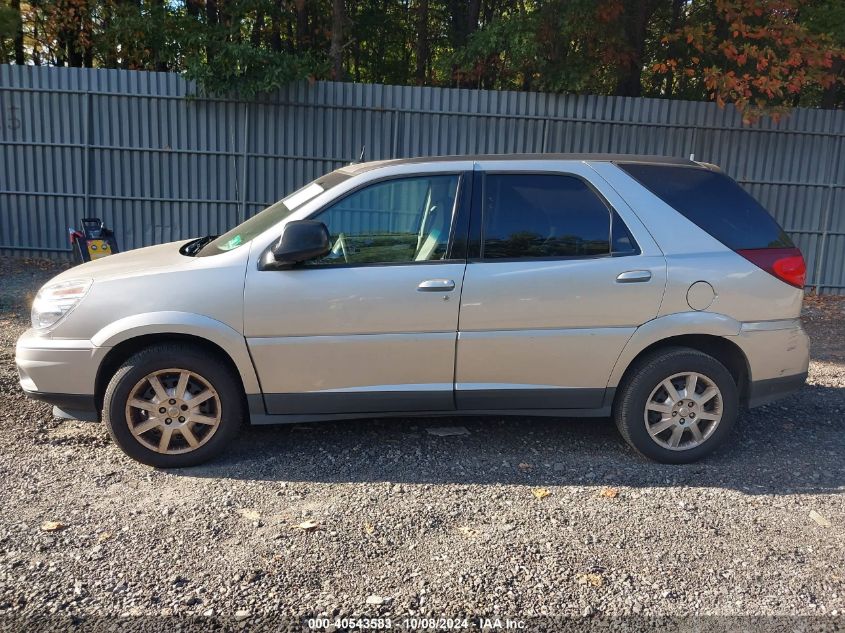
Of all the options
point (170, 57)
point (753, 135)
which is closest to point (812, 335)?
point (753, 135)

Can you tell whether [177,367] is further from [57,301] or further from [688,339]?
[688,339]

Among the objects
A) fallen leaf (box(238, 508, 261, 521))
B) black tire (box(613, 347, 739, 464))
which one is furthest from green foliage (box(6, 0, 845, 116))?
→ fallen leaf (box(238, 508, 261, 521))

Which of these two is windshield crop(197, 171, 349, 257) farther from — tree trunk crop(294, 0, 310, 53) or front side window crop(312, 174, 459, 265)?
tree trunk crop(294, 0, 310, 53)

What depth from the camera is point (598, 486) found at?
432 cm

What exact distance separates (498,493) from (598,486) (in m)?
0.61

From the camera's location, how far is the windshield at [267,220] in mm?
4562

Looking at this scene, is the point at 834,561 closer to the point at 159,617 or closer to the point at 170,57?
the point at 159,617

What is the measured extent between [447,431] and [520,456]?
1.92 ft

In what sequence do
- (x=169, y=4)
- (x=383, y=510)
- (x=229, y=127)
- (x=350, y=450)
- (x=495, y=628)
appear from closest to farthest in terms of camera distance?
(x=495, y=628) → (x=383, y=510) → (x=350, y=450) → (x=229, y=127) → (x=169, y=4)

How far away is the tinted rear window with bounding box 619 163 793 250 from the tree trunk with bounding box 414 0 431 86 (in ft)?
42.3

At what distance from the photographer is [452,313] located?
4336 mm

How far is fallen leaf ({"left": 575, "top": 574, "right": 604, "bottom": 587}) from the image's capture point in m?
3.30

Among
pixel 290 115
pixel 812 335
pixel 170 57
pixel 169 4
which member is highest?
pixel 169 4

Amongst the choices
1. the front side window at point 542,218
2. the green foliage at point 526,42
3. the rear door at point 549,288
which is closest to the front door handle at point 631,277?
the rear door at point 549,288
